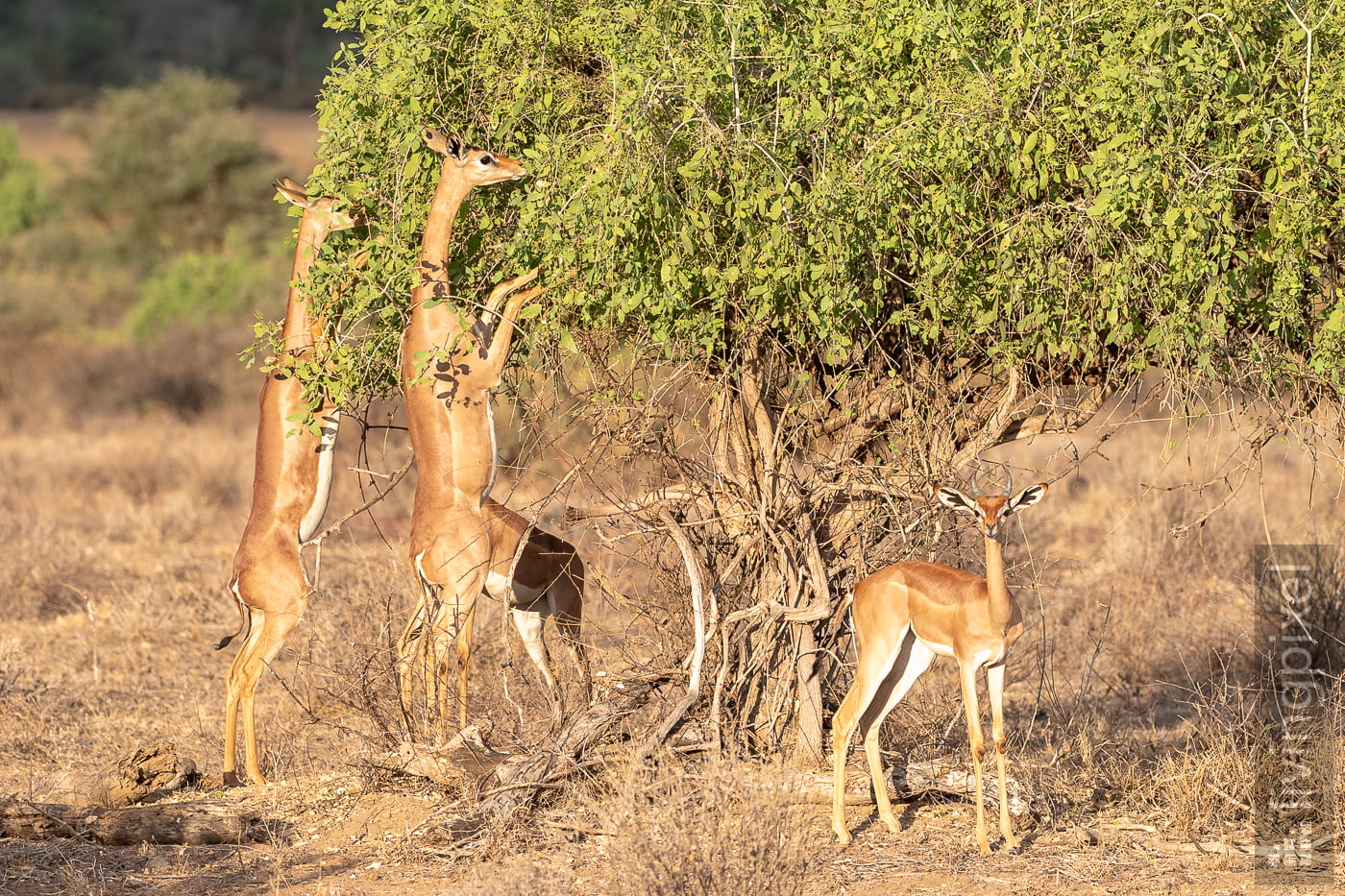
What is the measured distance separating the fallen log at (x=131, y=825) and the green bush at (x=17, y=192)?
35191mm

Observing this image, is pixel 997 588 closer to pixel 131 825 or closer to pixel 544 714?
pixel 544 714

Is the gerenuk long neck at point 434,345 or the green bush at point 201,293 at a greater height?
the green bush at point 201,293

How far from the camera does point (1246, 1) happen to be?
548 centimetres

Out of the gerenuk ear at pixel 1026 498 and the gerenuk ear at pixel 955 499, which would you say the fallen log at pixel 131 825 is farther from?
the gerenuk ear at pixel 1026 498

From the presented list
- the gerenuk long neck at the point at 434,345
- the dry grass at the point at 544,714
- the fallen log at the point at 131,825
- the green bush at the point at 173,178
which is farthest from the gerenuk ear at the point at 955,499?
the green bush at the point at 173,178

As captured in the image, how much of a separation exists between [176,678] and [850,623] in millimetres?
5776

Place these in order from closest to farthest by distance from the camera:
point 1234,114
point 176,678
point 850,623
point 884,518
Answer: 1. point 1234,114
2. point 850,623
3. point 884,518
4. point 176,678

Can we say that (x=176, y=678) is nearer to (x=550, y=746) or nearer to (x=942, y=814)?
(x=550, y=746)

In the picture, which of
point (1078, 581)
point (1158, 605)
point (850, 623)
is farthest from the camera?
point (1078, 581)

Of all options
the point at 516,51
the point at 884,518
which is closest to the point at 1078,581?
the point at 884,518

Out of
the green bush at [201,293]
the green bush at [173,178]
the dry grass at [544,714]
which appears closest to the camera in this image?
the dry grass at [544,714]

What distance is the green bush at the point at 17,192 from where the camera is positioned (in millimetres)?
38562

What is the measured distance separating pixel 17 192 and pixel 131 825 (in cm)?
3644

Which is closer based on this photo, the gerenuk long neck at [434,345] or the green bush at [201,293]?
the gerenuk long neck at [434,345]
